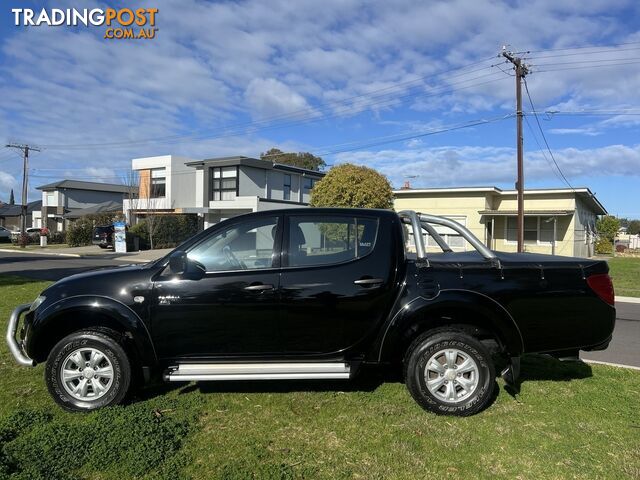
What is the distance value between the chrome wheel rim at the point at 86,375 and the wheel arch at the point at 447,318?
2462mm

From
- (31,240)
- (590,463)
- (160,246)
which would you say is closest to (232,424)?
(590,463)

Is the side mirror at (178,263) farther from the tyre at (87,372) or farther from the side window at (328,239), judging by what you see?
the side window at (328,239)

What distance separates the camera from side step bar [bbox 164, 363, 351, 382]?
173 inches

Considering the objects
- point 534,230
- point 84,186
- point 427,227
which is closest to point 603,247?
point 534,230

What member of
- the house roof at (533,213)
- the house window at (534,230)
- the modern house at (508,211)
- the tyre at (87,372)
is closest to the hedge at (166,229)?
the modern house at (508,211)

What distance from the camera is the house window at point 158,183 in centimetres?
3842

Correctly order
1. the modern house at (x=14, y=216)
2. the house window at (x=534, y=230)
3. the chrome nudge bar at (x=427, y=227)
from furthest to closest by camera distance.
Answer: the modern house at (x=14, y=216) < the house window at (x=534, y=230) < the chrome nudge bar at (x=427, y=227)

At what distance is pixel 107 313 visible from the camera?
4422 millimetres

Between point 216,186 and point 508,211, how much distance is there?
1913 cm

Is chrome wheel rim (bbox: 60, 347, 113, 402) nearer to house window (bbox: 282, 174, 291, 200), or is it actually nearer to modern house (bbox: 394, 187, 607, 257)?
modern house (bbox: 394, 187, 607, 257)

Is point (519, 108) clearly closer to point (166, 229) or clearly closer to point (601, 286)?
point (601, 286)

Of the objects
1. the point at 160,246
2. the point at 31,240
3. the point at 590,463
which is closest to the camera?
the point at 590,463

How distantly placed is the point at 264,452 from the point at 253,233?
6.42ft

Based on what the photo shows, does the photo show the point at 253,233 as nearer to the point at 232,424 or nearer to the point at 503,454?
the point at 232,424
